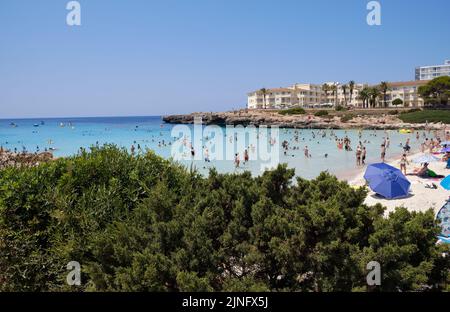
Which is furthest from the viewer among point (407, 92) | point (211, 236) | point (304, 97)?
point (304, 97)

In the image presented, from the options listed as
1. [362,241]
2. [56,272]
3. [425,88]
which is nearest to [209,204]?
[362,241]

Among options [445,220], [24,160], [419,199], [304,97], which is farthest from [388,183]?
[304,97]

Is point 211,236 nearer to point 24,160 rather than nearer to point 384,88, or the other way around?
point 24,160

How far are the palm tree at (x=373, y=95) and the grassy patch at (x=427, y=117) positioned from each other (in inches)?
964

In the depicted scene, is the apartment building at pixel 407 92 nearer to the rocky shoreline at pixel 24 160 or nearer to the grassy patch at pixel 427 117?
the grassy patch at pixel 427 117

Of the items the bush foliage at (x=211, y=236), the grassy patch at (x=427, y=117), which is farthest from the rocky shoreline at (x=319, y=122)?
the bush foliage at (x=211, y=236)

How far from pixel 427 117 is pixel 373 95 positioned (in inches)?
1207

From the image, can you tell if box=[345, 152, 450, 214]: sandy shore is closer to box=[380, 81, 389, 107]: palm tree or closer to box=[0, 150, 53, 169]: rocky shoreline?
box=[0, 150, 53, 169]: rocky shoreline

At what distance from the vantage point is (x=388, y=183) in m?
15.9

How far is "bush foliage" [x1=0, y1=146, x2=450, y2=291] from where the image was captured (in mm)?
4332

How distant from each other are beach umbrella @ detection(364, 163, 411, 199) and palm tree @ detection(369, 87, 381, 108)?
90.9 metres

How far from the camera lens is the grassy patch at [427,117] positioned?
6894cm

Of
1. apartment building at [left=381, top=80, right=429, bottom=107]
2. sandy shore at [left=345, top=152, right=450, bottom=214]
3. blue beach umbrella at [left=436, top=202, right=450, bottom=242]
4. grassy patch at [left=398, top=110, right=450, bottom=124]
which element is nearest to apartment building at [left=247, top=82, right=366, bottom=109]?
apartment building at [left=381, top=80, right=429, bottom=107]
